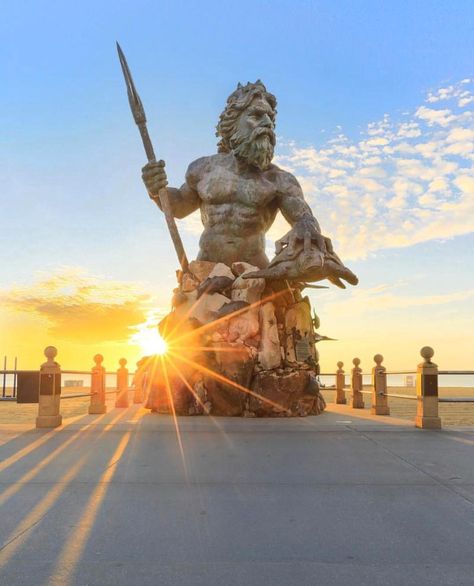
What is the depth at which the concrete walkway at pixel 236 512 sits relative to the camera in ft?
6.82

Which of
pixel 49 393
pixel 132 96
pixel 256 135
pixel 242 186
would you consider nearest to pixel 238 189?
pixel 242 186

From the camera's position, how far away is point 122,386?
429 inches

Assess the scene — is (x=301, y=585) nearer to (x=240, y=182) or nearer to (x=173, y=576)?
(x=173, y=576)

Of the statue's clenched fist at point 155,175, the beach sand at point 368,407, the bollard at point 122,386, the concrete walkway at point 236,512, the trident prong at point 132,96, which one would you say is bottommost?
the beach sand at point 368,407

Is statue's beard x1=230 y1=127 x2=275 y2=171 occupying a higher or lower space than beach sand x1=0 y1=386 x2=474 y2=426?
higher

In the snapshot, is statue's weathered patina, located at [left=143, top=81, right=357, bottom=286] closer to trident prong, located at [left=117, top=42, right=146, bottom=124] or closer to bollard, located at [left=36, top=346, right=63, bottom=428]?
trident prong, located at [left=117, top=42, right=146, bottom=124]

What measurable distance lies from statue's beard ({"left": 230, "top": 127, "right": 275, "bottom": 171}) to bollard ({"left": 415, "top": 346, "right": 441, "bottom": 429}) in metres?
4.21

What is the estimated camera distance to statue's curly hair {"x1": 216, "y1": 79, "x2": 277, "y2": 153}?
9016 millimetres

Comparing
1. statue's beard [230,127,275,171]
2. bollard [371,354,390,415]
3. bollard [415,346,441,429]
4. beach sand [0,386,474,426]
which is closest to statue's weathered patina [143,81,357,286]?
statue's beard [230,127,275,171]

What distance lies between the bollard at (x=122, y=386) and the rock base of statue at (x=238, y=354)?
244cm

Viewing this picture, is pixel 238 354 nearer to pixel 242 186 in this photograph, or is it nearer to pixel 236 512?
pixel 242 186

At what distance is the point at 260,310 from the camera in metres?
8.27

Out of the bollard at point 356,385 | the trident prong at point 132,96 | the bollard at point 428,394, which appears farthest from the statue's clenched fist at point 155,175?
the bollard at point 356,385

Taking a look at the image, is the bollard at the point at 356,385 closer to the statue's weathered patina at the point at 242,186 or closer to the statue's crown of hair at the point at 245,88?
the statue's weathered patina at the point at 242,186
